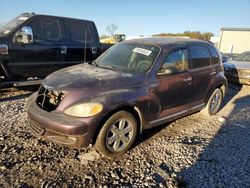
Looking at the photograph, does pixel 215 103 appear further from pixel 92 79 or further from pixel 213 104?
pixel 92 79

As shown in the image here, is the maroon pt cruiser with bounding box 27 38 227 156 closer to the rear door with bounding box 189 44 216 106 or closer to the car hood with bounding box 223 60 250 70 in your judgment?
the rear door with bounding box 189 44 216 106

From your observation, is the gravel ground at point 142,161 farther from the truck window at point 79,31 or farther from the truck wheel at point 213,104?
the truck window at point 79,31

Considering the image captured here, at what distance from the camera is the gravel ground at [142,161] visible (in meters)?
3.09

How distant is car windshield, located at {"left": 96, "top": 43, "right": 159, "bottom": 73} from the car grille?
123 cm

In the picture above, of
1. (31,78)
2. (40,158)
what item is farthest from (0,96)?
(40,158)

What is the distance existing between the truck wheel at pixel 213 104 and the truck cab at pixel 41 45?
12.2 ft

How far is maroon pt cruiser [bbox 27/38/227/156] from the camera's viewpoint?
3240mm

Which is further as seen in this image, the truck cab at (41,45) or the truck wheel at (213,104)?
the truck cab at (41,45)

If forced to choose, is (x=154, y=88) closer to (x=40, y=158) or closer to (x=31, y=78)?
(x=40, y=158)

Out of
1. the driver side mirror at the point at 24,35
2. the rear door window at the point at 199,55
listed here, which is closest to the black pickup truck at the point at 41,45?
the driver side mirror at the point at 24,35

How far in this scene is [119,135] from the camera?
3623 millimetres

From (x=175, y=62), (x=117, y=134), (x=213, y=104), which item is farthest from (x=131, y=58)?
(x=213, y=104)

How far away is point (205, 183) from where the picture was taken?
3141mm

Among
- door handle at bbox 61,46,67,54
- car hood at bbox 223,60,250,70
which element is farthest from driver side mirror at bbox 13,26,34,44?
car hood at bbox 223,60,250,70
